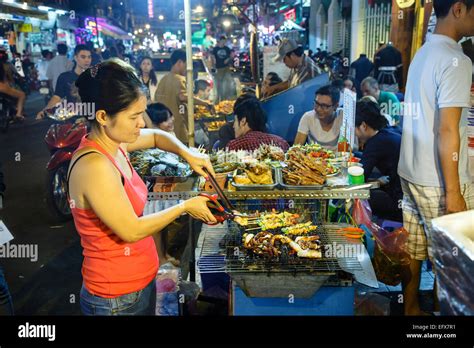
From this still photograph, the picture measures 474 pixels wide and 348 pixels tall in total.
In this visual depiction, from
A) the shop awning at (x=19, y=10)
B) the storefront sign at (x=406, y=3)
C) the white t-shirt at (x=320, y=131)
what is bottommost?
the white t-shirt at (x=320, y=131)

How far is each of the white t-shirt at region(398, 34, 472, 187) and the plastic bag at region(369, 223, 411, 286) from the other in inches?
18.9

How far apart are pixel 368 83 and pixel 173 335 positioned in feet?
16.6

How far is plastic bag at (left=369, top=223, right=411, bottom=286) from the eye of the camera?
3.41 meters

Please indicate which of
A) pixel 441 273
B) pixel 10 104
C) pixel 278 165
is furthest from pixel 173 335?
pixel 10 104

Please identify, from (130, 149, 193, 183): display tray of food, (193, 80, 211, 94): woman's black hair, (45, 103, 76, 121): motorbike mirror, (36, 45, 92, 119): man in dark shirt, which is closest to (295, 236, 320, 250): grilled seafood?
(130, 149, 193, 183): display tray of food

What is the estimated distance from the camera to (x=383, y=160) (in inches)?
177

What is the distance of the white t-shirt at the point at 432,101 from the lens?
2939 mm

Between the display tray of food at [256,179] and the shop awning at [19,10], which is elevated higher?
the shop awning at [19,10]

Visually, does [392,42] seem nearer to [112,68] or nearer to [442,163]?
[442,163]

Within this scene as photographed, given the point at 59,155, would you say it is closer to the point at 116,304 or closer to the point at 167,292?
the point at 167,292

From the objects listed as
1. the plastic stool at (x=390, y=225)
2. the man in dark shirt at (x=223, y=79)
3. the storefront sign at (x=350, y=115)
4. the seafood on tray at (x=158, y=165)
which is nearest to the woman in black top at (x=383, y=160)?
the plastic stool at (x=390, y=225)

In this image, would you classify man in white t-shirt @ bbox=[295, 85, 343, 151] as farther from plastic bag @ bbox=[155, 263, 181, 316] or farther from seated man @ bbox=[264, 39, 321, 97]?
plastic bag @ bbox=[155, 263, 181, 316]

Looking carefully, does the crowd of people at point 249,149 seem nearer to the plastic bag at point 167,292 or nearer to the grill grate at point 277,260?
the grill grate at point 277,260

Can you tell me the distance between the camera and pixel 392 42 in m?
9.54
